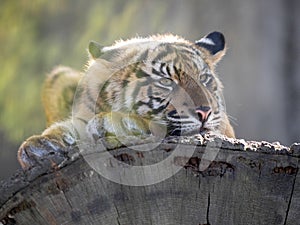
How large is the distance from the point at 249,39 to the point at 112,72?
346 cm

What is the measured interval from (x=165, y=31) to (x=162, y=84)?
330cm

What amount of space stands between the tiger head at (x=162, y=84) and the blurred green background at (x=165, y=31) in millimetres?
2492

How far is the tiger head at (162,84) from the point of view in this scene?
369 centimetres

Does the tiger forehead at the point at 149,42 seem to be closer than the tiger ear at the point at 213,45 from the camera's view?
Yes

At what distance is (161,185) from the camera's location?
254 cm

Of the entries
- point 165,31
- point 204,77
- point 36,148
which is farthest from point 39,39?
point 36,148

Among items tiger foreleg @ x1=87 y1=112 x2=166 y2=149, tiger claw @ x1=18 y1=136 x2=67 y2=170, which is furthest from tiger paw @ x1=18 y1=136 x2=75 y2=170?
tiger foreleg @ x1=87 y1=112 x2=166 y2=149

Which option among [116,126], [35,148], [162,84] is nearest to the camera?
[35,148]

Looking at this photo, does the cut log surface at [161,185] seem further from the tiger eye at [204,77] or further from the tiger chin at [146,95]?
the tiger eye at [204,77]

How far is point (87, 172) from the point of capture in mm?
2500

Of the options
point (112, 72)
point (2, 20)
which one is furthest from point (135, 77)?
point (2, 20)

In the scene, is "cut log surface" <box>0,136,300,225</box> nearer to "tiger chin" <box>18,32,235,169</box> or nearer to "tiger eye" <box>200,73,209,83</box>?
"tiger chin" <box>18,32,235,169</box>

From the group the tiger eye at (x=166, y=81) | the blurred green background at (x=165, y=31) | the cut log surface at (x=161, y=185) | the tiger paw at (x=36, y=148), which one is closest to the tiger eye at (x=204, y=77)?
the tiger eye at (x=166, y=81)

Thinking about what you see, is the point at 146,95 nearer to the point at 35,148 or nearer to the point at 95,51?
the point at 95,51
